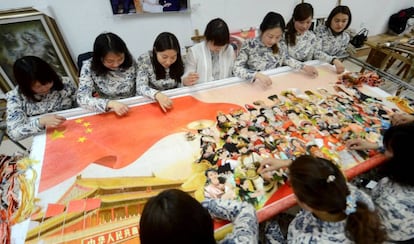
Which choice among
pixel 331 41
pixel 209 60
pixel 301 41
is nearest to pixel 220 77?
pixel 209 60

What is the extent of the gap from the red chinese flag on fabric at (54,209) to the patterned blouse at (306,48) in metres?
1.85

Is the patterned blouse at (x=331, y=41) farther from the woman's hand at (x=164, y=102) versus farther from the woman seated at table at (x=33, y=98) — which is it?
the woman seated at table at (x=33, y=98)

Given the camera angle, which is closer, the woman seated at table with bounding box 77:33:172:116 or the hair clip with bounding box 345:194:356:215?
the hair clip with bounding box 345:194:356:215

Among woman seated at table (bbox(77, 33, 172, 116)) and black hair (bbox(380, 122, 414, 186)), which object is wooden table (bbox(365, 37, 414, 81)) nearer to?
black hair (bbox(380, 122, 414, 186))

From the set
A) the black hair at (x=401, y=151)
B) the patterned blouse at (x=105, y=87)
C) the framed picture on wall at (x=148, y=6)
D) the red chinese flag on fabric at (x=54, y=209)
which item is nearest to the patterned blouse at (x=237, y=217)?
the red chinese flag on fabric at (x=54, y=209)

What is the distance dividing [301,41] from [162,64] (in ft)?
3.86

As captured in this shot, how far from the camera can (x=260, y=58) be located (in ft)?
5.56

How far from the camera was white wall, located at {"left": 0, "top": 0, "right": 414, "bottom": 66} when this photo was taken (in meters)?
2.39

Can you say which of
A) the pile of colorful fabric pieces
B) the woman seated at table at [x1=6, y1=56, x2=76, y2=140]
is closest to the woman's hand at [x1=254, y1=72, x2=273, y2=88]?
the pile of colorful fabric pieces

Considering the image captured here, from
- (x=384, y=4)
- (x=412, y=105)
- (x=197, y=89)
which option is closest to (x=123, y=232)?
(x=197, y=89)

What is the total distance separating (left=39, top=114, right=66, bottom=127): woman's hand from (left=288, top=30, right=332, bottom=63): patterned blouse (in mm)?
1724

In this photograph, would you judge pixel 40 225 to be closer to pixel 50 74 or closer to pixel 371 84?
pixel 50 74

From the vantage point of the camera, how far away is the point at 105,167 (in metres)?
0.96

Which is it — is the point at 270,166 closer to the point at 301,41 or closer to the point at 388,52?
the point at 301,41
